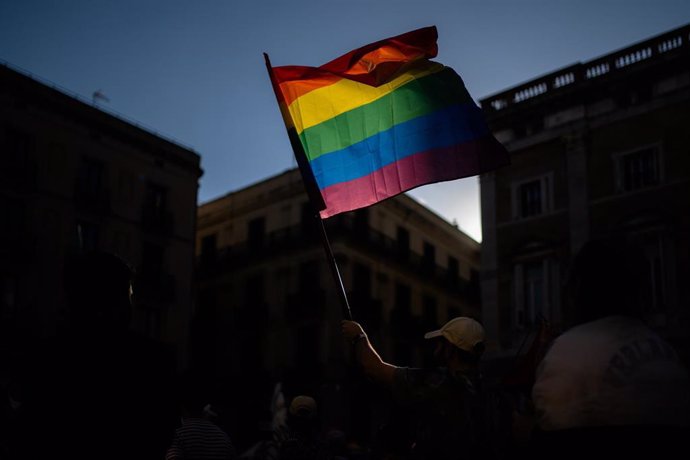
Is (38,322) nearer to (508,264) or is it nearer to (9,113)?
(9,113)

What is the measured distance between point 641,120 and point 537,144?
305cm

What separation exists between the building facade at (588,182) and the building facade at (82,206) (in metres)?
12.8

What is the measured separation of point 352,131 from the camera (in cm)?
699

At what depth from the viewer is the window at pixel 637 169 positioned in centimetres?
2280

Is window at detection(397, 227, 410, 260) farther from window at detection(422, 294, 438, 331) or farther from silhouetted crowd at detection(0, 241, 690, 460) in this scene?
silhouetted crowd at detection(0, 241, 690, 460)

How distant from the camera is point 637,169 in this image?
23188 mm

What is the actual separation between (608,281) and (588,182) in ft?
70.2

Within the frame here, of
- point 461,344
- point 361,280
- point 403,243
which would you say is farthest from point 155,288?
point 461,344

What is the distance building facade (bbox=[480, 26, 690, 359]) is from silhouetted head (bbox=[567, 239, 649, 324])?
1873 centimetres

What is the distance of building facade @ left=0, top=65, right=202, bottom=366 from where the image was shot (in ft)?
96.5

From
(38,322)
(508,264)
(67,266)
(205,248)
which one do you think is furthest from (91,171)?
(67,266)

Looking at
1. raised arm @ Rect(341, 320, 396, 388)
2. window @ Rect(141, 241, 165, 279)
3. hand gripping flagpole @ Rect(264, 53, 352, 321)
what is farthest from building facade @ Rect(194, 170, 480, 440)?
raised arm @ Rect(341, 320, 396, 388)

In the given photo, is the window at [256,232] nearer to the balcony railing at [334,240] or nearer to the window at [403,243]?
the balcony railing at [334,240]

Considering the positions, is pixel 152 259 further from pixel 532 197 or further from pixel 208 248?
pixel 532 197
